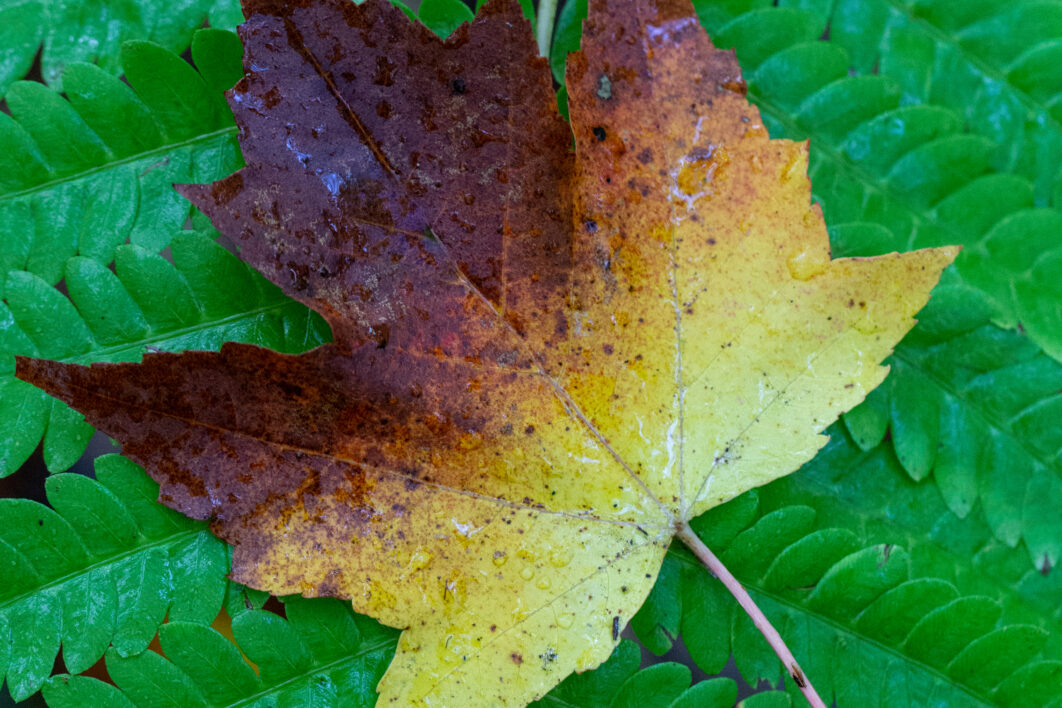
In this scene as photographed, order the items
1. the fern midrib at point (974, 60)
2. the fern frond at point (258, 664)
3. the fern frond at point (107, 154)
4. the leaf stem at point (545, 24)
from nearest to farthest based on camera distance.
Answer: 1. the fern frond at point (258, 664)
2. the fern frond at point (107, 154)
3. the leaf stem at point (545, 24)
4. the fern midrib at point (974, 60)

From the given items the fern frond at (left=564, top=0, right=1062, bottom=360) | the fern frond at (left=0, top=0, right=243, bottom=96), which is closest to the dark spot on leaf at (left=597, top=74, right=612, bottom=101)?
the fern frond at (left=564, top=0, right=1062, bottom=360)

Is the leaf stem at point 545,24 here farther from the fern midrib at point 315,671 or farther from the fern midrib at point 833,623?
the fern midrib at point 315,671

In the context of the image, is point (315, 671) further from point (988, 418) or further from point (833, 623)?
point (988, 418)

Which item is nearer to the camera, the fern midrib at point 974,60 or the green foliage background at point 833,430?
the green foliage background at point 833,430

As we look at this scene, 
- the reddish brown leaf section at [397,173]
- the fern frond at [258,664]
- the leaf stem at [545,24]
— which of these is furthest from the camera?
the leaf stem at [545,24]

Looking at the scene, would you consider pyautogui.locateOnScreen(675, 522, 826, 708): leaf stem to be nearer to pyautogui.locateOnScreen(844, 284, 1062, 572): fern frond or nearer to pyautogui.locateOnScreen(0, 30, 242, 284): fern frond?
pyautogui.locateOnScreen(844, 284, 1062, 572): fern frond

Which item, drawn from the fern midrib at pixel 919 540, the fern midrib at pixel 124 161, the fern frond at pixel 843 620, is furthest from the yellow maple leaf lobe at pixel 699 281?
the fern midrib at pixel 124 161

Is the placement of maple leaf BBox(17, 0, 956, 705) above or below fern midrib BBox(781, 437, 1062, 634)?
above

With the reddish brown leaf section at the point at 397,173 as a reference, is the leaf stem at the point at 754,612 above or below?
below
